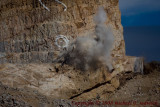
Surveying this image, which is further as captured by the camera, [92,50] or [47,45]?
[47,45]

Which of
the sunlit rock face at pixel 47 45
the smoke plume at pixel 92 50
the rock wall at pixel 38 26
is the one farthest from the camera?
the rock wall at pixel 38 26

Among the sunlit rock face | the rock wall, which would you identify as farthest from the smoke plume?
the rock wall

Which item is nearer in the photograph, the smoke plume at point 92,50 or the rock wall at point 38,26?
the smoke plume at point 92,50

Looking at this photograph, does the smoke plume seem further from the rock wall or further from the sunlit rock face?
the rock wall

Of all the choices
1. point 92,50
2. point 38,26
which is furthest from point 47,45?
point 92,50

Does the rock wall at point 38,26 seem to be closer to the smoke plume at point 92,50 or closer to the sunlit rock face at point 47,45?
the sunlit rock face at point 47,45

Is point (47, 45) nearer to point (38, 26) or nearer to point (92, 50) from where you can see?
point (38, 26)

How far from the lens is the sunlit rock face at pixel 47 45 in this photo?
6738 mm

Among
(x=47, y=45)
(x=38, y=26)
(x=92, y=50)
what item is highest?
(x=38, y=26)

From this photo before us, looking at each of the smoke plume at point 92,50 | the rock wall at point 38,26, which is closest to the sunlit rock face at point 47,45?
the rock wall at point 38,26

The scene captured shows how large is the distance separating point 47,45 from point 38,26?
916 mm

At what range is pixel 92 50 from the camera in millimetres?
7012

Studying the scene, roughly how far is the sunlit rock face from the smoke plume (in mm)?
267

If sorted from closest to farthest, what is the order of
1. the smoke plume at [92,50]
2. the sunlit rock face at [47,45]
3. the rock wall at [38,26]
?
the sunlit rock face at [47,45]
the smoke plume at [92,50]
the rock wall at [38,26]
